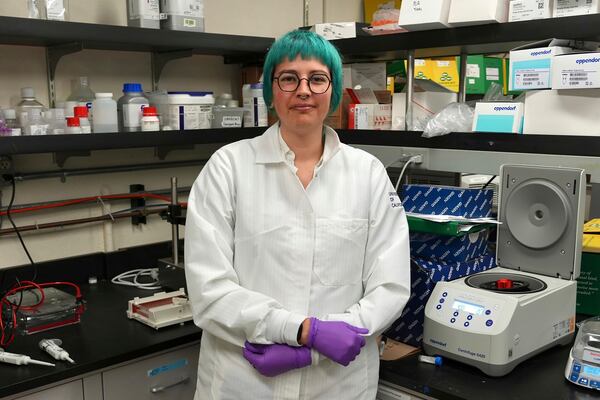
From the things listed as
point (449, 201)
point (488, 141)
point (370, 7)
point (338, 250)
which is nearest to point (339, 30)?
point (488, 141)

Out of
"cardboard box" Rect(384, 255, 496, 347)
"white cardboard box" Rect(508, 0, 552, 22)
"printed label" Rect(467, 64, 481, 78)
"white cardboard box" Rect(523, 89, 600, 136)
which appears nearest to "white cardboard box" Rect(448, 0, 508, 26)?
"white cardboard box" Rect(508, 0, 552, 22)

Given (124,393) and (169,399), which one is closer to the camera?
(124,393)

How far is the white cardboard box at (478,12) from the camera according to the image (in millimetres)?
1765

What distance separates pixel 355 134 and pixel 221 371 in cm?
106

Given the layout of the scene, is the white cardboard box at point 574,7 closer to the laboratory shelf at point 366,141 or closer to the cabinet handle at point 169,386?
the laboratory shelf at point 366,141

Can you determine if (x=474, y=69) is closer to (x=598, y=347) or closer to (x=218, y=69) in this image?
(x=218, y=69)

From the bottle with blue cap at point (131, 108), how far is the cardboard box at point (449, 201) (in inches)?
37.8

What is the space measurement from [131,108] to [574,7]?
4.62 feet

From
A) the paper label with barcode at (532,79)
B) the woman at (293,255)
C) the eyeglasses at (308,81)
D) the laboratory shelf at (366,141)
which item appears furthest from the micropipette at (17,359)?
the paper label with barcode at (532,79)

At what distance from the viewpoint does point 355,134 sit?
2195mm

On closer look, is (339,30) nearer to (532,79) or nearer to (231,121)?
(231,121)

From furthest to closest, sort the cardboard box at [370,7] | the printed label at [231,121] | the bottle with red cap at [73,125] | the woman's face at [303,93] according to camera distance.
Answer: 1. the cardboard box at [370,7]
2. the printed label at [231,121]
3. the bottle with red cap at [73,125]
4. the woman's face at [303,93]

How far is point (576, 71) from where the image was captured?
63.9 inches

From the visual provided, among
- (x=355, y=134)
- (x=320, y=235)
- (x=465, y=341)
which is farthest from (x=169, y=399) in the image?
(x=355, y=134)
